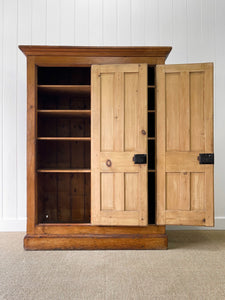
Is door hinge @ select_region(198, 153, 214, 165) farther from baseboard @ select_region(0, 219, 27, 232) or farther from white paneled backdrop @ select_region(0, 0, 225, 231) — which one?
baseboard @ select_region(0, 219, 27, 232)

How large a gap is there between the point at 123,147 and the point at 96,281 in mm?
1189

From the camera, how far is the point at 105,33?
11.0 feet

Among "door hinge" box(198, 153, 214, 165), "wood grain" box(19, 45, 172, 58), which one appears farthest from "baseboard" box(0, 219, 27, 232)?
"door hinge" box(198, 153, 214, 165)

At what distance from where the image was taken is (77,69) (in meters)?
3.24

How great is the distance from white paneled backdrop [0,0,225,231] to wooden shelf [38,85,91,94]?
0.63 metres

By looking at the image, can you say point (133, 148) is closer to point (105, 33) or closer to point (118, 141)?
point (118, 141)

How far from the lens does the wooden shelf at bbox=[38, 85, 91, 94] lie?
268 cm

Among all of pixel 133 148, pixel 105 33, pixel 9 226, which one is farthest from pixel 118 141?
pixel 9 226

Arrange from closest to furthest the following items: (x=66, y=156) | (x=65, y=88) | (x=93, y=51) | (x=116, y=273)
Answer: (x=116, y=273) → (x=93, y=51) → (x=65, y=88) → (x=66, y=156)

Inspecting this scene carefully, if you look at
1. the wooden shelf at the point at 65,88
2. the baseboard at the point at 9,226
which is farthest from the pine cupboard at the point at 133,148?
the baseboard at the point at 9,226

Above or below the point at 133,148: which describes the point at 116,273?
below

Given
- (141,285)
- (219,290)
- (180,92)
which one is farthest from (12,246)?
(180,92)

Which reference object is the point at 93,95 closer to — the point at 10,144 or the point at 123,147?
the point at 123,147

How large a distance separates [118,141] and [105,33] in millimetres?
1591
